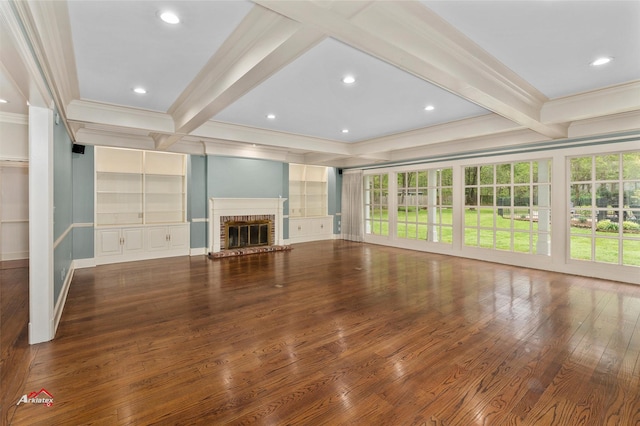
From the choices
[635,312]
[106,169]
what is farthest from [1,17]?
[635,312]

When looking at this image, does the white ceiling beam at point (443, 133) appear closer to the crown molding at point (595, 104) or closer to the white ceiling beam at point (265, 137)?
the crown molding at point (595, 104)

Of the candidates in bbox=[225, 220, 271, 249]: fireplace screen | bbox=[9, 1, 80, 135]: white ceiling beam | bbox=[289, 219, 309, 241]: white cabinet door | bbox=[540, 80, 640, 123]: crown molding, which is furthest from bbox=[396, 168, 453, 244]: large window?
bbox=[9, 1, 80, 135]: white ceiling beam

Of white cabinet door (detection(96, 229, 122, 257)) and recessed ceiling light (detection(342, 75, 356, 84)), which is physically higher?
recessed ceiling light (detection(342, 75, 356, 84))

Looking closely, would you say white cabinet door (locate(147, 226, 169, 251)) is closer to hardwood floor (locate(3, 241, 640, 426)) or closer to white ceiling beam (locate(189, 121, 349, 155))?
hardwood floor (locate(3, 241, 640, 426))

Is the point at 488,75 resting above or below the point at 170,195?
above

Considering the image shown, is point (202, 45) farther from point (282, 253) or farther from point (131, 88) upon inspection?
point (282, 253)

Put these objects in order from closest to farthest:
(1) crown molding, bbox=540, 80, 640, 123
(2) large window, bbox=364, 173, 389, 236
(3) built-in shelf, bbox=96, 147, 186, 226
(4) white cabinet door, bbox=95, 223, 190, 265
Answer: (1) crown molding, bbox=540, 80, 640, 123 → (4) white cabinet door, bbox=95, 223, 190, 265 → (3) built-in shelf, bbox=96, 147, 186, 226 → (2) large window, bbox=364, 173, 389, 236

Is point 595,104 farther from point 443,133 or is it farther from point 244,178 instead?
point 244,178

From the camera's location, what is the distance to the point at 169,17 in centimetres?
230

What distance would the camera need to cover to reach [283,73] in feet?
11.1

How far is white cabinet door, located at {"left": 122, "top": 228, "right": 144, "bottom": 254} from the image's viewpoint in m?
6.36

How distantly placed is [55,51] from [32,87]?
0.54 m

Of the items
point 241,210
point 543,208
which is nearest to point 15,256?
point 241,210

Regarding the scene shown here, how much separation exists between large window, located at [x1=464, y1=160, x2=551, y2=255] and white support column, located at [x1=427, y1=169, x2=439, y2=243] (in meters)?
0.81
